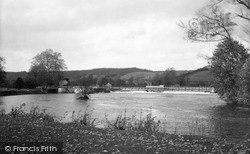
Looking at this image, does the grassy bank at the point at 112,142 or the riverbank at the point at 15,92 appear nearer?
the grassy bank at the point at 112,142

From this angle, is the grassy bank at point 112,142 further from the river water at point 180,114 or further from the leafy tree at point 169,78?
the leafy tree at point 169,78

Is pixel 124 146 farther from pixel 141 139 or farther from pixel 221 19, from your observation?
pixel 221 19

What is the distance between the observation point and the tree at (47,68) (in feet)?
323

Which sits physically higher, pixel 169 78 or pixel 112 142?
pixel 169 78

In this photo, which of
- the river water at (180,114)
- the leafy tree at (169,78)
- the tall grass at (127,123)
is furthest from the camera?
the leafy tree at (169,78)

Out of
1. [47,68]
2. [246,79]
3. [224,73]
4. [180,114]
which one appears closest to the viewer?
[180,114]

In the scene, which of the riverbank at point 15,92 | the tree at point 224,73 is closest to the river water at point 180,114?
the tree at point 224,73

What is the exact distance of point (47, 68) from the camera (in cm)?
A: 10156

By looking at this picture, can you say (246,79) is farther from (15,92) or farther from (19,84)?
(19,84)

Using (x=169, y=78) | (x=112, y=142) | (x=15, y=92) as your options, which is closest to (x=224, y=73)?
(x=112, y=142)

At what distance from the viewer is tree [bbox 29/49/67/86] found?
98.3 m

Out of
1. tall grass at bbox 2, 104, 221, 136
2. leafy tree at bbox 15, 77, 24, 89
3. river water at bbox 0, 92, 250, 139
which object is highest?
leafy tree at bbox 15, 77, 24, 89

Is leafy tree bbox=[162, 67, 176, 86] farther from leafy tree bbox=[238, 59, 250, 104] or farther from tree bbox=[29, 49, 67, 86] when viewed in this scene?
leafy tree bbox=[238, 59, 250, 104]

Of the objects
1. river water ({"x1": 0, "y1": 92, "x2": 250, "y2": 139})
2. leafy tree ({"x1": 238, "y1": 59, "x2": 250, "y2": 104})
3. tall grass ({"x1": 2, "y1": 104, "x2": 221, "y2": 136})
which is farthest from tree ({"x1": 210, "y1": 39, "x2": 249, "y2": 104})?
tall grass ({"x1": 2, "y1": 104, "x2": 221, "y2": 136})
